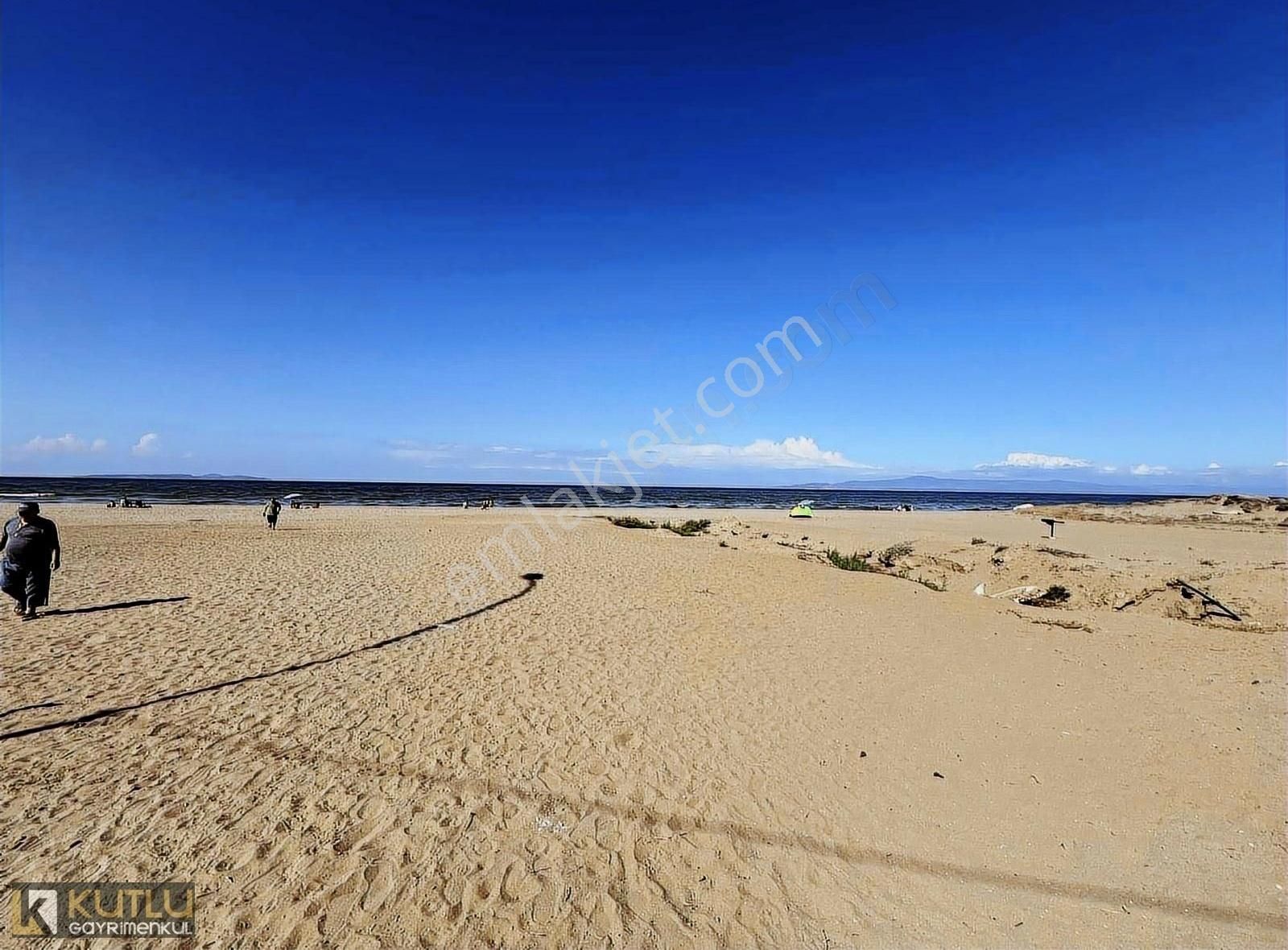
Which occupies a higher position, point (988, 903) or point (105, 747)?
point (105, 747)

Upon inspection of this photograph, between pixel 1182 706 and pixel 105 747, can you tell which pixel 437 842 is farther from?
pixel 1182 706

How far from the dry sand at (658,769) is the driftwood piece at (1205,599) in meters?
0.16

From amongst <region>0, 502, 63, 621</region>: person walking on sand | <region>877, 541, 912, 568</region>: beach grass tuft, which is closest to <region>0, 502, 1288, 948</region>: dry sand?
<region>0, 502, 63, 621</region>: person walking on sand

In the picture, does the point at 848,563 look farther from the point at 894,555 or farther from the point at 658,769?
the point at 658,769

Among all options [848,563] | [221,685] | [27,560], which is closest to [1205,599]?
[848,563]

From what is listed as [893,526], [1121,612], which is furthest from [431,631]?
[893,526]

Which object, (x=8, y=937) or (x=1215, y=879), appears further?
(x=1215, y=879)

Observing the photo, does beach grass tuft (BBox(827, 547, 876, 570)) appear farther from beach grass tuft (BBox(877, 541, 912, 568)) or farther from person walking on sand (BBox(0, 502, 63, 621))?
person walking on sand (BBox(0, 502, 63, 621))

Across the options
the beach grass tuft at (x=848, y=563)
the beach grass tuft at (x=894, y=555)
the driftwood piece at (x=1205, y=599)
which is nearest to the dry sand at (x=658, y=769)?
the driftwood piece at (x=1205, y=599)

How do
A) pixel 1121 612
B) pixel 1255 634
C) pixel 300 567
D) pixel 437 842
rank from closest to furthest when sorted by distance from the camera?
pixel 437 842 → pixel 1255 634 → pixel 1121 612 → pixel 300 567

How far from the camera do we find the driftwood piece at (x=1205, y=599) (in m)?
10.0

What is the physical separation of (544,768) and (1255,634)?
11.5 meters

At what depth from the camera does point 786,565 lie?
53.5 feet

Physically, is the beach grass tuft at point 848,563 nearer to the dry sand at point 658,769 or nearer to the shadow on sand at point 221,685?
the dry sand at point 658,769
